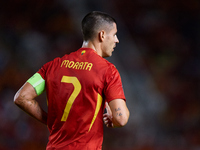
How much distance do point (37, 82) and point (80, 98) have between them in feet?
0.83

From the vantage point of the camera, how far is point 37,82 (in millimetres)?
1364

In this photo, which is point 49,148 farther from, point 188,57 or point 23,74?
point 188,57

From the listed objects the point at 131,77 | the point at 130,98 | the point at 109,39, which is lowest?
the point at 109,39

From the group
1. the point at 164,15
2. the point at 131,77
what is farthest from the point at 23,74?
the point at 164,15

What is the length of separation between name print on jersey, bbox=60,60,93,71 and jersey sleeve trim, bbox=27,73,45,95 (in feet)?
0.45

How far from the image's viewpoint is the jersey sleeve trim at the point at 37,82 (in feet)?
4.47

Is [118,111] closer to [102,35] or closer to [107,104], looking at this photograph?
[107,104]

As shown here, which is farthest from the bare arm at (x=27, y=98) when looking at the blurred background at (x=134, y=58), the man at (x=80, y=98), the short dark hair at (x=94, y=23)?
the blurred background at (x=134, y=58)

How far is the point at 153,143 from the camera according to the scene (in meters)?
4.28

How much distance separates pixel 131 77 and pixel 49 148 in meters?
3.24

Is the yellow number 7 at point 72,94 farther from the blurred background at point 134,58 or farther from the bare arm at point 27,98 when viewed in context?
the blurred background at point 134,58

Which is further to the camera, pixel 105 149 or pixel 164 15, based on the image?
pixel 164 15

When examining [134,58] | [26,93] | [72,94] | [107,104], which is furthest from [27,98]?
[134,58]

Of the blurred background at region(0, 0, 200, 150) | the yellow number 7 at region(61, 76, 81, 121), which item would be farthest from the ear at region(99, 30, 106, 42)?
the blurred background at region(0, 0, 200, 150)
